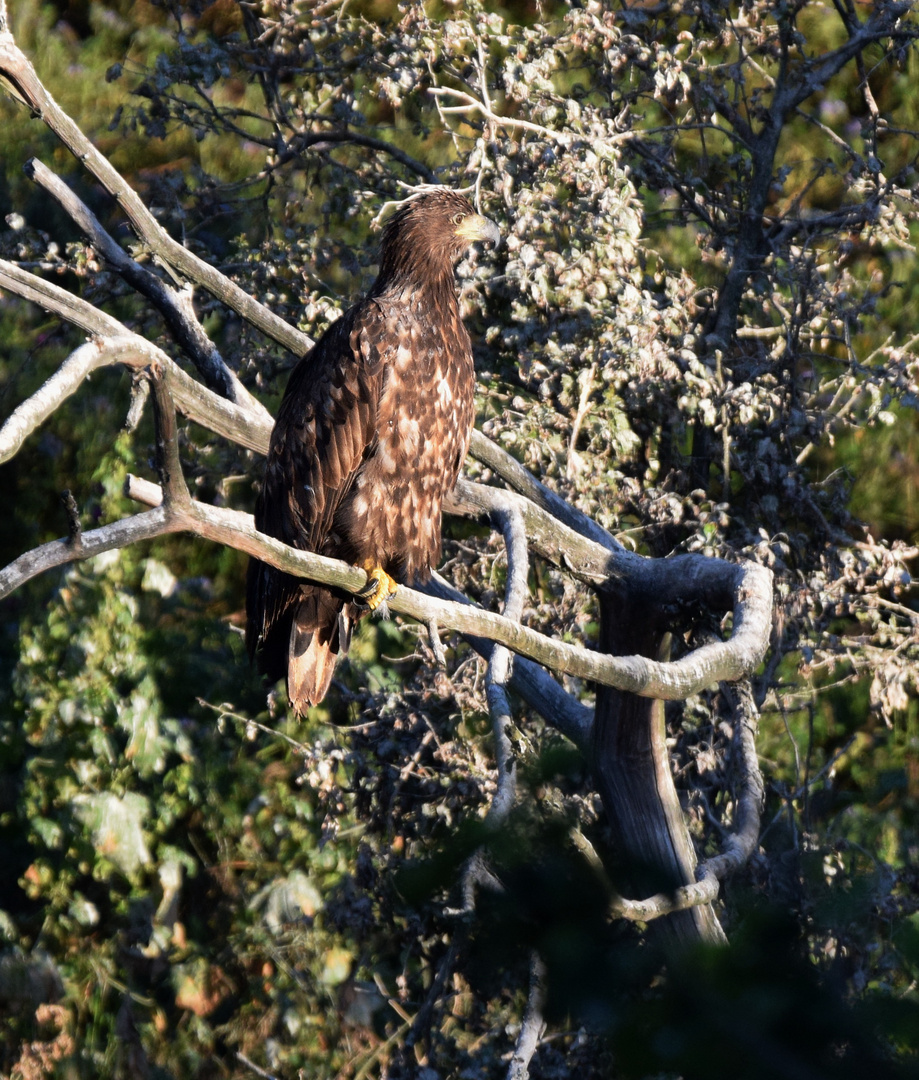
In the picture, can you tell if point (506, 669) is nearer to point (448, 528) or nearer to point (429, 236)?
point (429, 236)

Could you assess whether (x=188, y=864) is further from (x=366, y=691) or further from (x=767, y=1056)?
(x=767, y=1056)

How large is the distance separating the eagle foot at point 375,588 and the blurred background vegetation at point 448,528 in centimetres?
61

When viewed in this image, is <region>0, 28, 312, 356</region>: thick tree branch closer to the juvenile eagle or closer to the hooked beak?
the juvenile eagle

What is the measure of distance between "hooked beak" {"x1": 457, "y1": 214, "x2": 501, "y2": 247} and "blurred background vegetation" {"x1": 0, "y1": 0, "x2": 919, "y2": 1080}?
358 millimetres

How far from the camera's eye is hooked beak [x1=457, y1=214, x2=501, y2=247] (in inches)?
145

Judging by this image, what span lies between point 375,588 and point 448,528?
1781mm

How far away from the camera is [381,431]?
3.43 metres

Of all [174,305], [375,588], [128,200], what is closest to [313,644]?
[375,588]

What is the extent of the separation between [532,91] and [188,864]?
3.21 metres

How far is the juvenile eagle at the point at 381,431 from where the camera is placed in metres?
3.41

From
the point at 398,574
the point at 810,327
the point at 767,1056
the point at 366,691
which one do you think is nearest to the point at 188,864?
the point at 366,691

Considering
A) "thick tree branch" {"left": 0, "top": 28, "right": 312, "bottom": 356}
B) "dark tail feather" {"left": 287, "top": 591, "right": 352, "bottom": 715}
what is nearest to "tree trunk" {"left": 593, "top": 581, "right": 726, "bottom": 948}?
"dark tail feather" {"left": 287, "top": 591, "right": 352, "bottom": 715}

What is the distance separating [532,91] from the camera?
4.35 metres

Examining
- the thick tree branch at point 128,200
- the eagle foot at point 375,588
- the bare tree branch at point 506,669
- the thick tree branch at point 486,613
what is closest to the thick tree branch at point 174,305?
the thick tree branch at point 128,200
